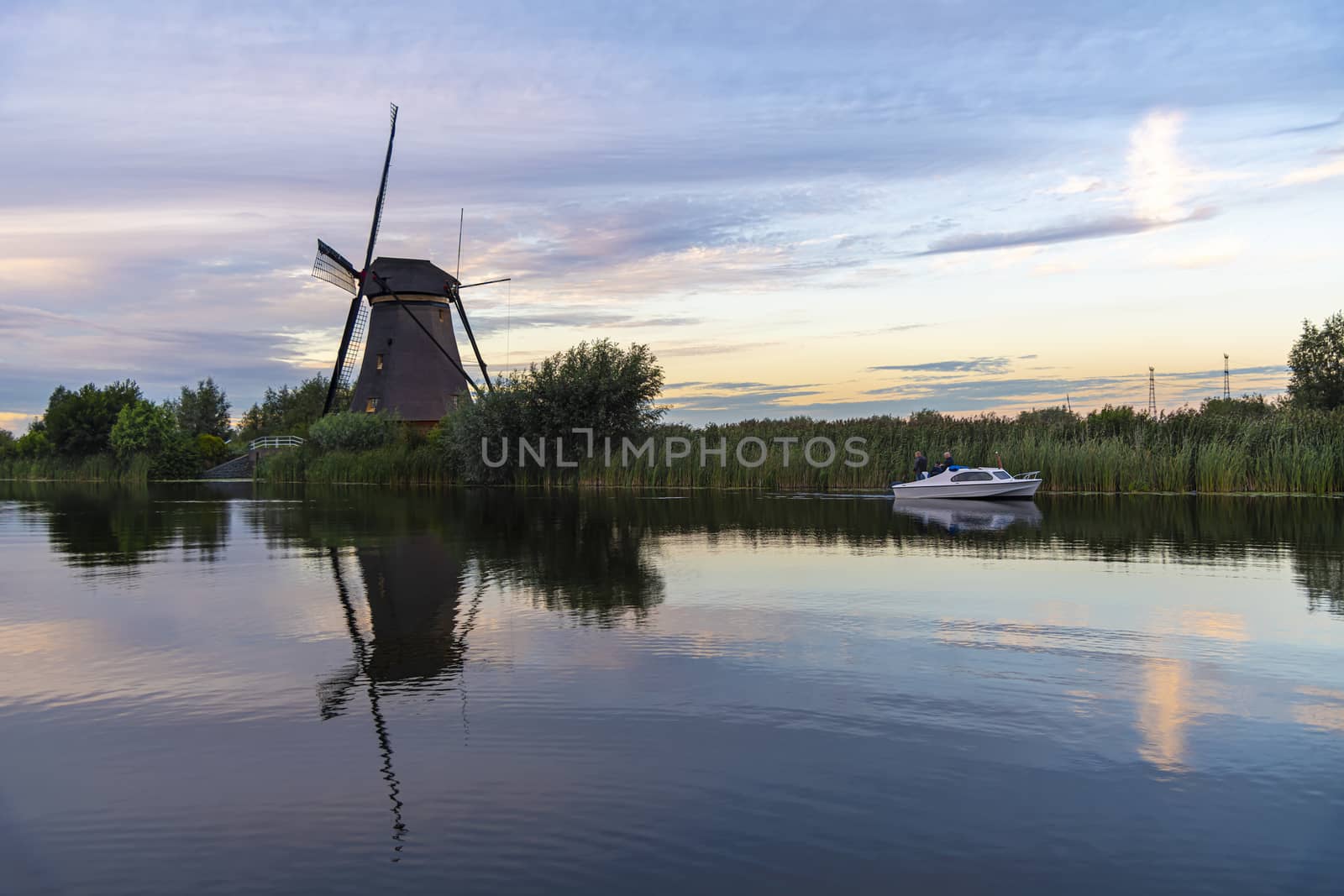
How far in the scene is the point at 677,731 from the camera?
237 inches

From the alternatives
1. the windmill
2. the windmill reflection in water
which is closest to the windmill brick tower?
the windmill

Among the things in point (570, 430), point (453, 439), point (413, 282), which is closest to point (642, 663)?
point (570, 430)

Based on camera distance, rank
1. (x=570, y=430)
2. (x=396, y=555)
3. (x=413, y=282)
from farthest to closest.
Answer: (x=413, y=282) → (x=570, y=430) → (x=396, y=555)

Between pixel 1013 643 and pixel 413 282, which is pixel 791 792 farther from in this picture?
pixel 413 282

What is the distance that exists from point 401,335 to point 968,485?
129ft

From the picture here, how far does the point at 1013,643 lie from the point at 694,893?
531 centimetres

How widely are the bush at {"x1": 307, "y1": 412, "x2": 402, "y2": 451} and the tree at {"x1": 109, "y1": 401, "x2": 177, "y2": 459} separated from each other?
18.7 metres

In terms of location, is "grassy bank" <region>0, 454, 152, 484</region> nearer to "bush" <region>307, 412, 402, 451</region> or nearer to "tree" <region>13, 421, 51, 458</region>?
"tree" <region>13, 421, 51, 458</region>

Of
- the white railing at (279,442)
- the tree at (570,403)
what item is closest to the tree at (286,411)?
the white railing at (279,442)

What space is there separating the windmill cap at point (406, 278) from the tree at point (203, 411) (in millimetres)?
54290

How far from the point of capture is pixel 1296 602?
34.6ft

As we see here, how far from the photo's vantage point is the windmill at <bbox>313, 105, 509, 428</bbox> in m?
59.2

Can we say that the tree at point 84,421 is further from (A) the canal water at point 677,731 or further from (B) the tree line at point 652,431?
(A) the canal water at point 677,731

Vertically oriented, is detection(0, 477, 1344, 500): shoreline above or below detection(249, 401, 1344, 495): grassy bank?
below
